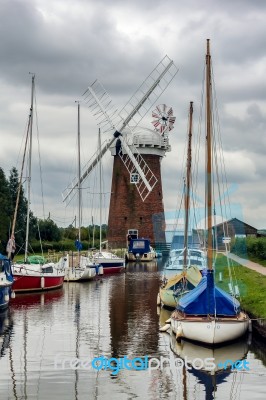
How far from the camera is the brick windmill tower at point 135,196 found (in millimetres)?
88188

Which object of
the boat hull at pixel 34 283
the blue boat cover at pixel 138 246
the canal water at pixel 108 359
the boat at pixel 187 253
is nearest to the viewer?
the canal water at pixel 108 359

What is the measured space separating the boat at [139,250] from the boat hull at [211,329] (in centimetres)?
5998

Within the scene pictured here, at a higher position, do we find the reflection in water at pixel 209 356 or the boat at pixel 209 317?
the boat at pixel 209 317

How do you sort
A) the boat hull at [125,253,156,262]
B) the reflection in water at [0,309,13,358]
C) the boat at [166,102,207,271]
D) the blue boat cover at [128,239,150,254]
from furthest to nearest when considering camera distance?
the boat hull at [125,253,156,262]
the blue boat cover at [128,239,150,254]
the boat at [166,102,207,271]
the reflection in water at [0,309,13,358]

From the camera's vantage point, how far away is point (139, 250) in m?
84.7

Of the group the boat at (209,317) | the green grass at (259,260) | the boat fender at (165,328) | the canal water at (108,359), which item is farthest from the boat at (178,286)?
the green grass at (259,260)

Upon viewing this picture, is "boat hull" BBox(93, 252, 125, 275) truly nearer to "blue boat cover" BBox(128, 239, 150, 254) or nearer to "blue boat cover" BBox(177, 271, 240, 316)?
"blue boat cover" BBox(128, 239, 150, 254)

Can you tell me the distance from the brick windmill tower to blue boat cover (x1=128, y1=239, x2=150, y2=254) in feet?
14.9

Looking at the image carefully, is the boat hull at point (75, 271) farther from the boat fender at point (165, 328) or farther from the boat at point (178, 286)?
the boat fender at point (165, 328)

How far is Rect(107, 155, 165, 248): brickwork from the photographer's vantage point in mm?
88812

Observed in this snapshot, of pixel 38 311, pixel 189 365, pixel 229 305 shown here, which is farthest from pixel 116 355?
pixel 38 311

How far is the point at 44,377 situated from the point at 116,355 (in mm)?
3875

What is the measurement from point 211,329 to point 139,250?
61.8 metres

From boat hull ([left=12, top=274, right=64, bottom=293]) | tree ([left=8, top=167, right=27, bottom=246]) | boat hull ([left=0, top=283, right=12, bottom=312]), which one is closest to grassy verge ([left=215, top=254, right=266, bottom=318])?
boat hull ([left=12, top=274, right=64, bottom=293])
